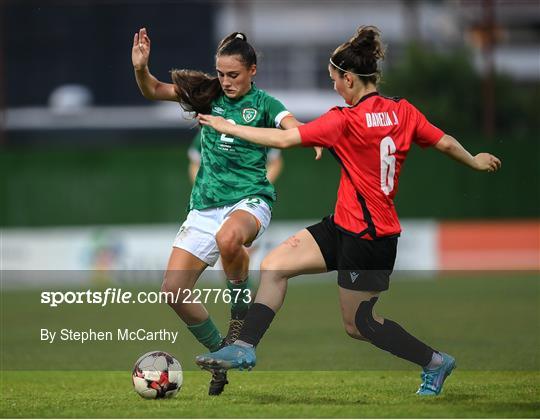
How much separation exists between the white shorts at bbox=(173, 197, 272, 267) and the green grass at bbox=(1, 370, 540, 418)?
889 mm

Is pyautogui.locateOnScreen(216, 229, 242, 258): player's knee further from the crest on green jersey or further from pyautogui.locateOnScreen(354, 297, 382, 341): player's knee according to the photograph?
pyautogui.locateOnScreen(354, 297, 382, 341): player's knee

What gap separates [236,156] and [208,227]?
1.59 ft

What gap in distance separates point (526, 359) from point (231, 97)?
3.42 meters

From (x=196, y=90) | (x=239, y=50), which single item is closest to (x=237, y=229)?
(x=196, y=90)

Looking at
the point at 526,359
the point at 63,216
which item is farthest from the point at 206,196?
the point at 63,216

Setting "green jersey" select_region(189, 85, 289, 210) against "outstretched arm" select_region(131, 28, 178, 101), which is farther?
"outstretched arm" select_region(131, 28, 178, 101)

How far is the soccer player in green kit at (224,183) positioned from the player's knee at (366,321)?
875 mm

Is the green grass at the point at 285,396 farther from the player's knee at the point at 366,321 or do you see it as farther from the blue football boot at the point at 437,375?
the player's knee at the point at 366,321

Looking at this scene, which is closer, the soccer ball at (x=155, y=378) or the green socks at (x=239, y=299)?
the soccer ball at (x=155, y=378)

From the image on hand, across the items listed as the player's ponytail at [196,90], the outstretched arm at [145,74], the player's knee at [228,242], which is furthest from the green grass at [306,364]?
the outstretched arm at [145,74]

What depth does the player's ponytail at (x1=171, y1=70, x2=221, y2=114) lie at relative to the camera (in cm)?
742

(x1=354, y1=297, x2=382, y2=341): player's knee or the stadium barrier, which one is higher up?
(x1=354, y1=297, x2=382, y2=341): player's knee

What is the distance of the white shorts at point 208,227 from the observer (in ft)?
24.1

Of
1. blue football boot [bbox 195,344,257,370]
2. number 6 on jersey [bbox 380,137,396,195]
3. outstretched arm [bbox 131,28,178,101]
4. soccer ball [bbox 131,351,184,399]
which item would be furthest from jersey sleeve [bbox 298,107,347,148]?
soccer ball [bbox 131,351,184,399]
